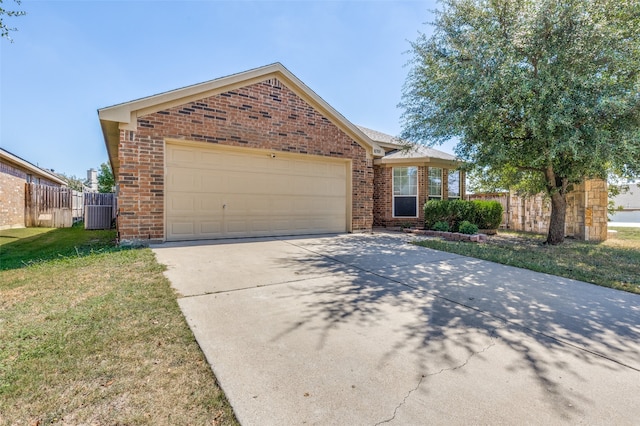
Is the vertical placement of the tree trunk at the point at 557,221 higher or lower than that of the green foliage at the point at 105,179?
lower

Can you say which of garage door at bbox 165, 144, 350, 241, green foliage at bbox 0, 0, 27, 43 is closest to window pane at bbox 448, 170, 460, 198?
garage door at bbox 165, 144, 350, 241

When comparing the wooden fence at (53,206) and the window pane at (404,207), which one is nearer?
the window pane at (404,207)

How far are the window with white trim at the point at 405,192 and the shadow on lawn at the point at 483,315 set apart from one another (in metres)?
7.31

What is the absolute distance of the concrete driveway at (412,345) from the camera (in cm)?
190

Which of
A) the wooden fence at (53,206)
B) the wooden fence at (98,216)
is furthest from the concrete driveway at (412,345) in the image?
the wooden fence at (53,206)

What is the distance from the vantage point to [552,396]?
2.03 metres

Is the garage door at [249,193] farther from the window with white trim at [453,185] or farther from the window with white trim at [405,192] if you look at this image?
the window with white trim at [453,185]

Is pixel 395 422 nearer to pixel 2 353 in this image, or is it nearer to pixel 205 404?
pixel 205 404

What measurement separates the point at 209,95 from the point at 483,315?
7647 mm

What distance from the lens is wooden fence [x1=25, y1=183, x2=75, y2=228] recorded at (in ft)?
47.7

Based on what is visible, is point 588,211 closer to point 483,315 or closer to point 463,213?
point 463,213

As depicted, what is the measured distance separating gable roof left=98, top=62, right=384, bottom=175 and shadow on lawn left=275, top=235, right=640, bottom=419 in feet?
16.4

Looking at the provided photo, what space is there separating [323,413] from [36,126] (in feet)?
82.6

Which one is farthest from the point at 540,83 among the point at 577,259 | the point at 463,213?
the point at 463,213
